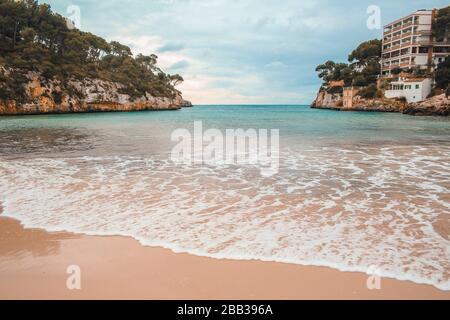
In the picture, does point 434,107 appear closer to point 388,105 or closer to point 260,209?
point 388,105

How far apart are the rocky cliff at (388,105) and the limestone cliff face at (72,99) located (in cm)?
5719

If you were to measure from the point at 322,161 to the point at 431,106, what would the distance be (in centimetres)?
5465

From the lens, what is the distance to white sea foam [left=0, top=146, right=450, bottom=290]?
13.6 ft

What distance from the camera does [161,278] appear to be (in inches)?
137

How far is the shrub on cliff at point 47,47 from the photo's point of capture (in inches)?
2371

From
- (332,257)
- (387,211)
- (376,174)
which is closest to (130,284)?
(332,257)

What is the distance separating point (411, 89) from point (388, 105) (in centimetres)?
574

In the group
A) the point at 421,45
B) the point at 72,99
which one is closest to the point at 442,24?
the point at 421,45

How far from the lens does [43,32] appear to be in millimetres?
67875

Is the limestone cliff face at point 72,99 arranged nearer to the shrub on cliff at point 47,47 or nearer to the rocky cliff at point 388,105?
the shrub on cliff at point 47,47

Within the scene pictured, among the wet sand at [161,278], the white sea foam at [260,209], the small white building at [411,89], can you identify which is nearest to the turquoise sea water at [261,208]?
the white sea foam at [260,209]

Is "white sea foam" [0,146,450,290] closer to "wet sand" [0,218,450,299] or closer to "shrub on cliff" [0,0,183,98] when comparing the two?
"wet sand" [0,218,450,299]

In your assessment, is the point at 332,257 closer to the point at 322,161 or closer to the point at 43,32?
the point at 322,161

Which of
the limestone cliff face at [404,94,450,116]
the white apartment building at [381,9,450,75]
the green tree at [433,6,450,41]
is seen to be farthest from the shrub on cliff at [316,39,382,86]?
the limestone cliff face at [404,94,450,116]
